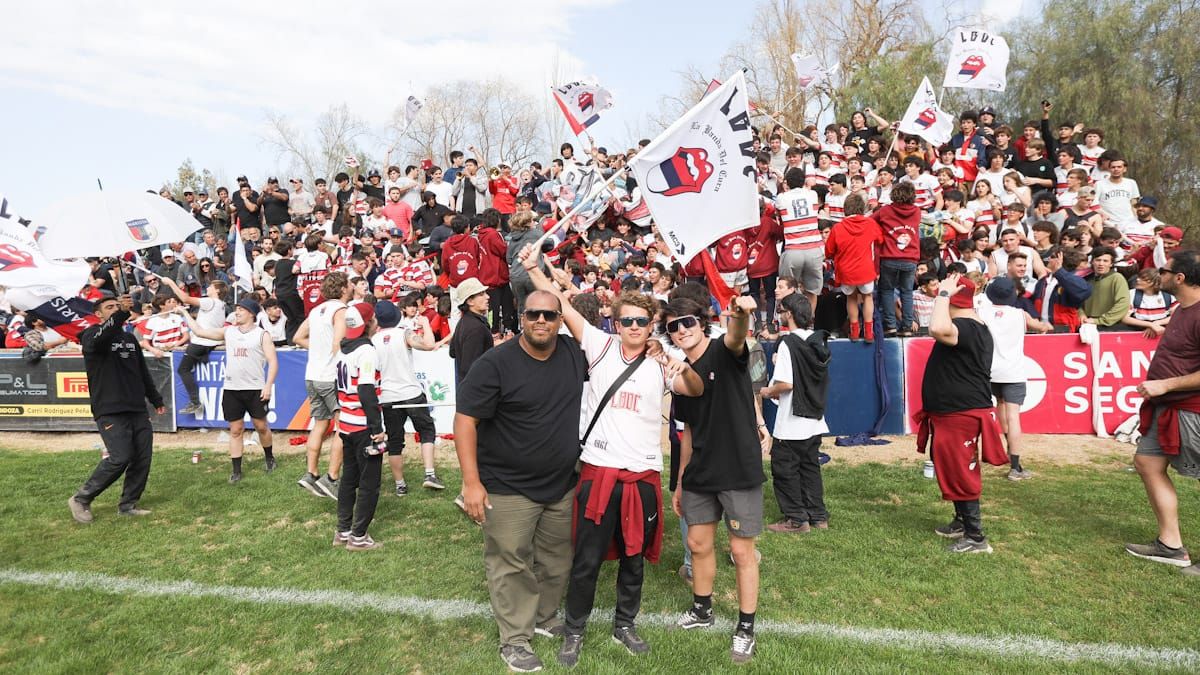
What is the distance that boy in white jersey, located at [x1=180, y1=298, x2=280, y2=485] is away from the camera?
25.9ft

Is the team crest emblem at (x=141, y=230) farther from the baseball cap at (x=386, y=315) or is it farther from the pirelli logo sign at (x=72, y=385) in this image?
the pirelli logo sign at (x=72, y=385)

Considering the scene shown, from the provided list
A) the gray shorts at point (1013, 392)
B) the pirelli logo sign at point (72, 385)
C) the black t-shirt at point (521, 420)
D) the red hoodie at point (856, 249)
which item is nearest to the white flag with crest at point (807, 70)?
the red hoodie at point (856, 249)

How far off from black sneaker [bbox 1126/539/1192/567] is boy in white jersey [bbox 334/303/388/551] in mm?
5752

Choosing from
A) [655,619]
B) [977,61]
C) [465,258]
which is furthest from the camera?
[977,61]

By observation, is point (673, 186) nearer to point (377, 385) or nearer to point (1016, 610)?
point (377, 385)

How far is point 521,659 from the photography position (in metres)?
3.85

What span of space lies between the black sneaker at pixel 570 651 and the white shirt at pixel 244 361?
561 centimetres

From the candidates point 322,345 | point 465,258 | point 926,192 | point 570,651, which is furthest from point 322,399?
point 926,192

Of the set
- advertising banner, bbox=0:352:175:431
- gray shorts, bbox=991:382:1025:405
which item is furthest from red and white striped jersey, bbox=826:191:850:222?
advertising banner, bbox=0:352:175:431

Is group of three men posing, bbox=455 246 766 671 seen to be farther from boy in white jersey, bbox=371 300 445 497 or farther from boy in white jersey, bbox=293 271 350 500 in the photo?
boy in white jersey, bbox=293 271 350 500

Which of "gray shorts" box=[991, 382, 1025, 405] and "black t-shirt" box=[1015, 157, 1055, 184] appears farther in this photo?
"black t-shirt" box=[1015, 157, 1055, 184]

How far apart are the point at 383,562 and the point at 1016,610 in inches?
174

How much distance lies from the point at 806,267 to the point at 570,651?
20.5ft

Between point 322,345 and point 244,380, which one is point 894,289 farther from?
point 244,380
